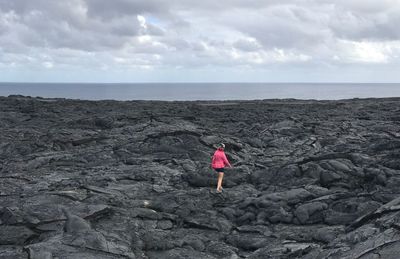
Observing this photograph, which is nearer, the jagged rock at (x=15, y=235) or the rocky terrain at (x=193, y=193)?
the rocky terrain at (x=193, y=193)

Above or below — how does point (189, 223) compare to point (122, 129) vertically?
below

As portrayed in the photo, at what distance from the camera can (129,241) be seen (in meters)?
14.2

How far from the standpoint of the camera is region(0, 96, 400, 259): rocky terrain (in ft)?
44.3

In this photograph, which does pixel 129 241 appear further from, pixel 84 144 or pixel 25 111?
pixel 25 111

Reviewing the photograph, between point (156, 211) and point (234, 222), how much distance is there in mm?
3194

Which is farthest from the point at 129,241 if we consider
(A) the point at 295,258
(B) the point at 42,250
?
(A) the point at 295,258

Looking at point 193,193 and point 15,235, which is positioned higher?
point 193,193

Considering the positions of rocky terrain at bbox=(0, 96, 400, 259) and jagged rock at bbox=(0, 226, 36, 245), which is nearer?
rocky terrain at bbox=(0, 96, 400, 259)

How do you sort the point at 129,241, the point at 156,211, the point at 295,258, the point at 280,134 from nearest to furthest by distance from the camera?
1. the point at 295,258
2. the point at 129,241
3. the point at 156,211
4. the point at 280,134

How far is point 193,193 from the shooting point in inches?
754

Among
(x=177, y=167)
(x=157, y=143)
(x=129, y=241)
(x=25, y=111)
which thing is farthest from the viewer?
(x=25, y=111)

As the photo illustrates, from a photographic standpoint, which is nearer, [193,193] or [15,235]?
[15,235]

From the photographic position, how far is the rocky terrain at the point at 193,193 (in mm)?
13492

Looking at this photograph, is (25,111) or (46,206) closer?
(46,206)
